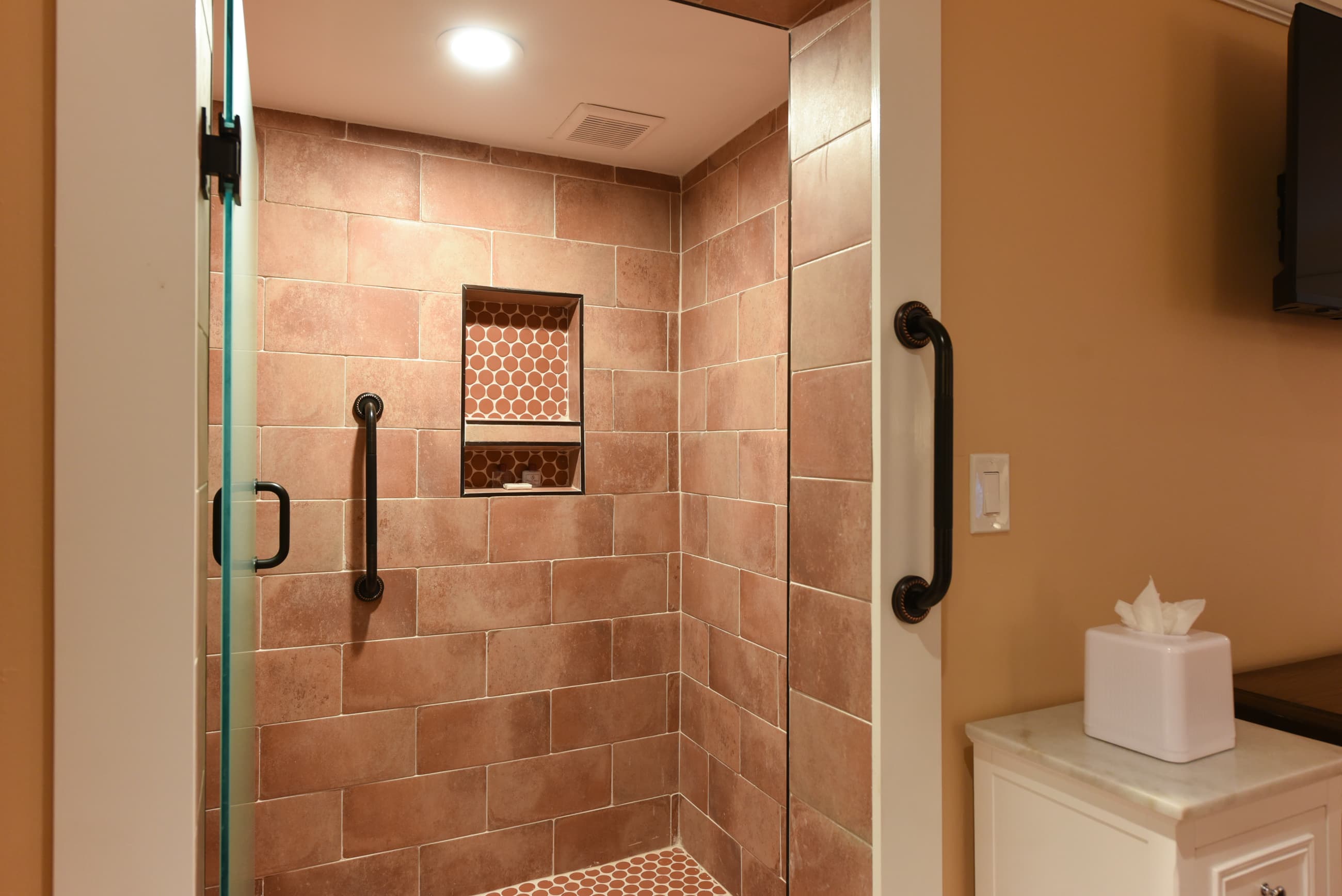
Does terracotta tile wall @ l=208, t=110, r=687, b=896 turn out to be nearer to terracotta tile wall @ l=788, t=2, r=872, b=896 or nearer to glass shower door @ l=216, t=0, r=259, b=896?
glass shower door @ l=216, t=0, r=259, b=896

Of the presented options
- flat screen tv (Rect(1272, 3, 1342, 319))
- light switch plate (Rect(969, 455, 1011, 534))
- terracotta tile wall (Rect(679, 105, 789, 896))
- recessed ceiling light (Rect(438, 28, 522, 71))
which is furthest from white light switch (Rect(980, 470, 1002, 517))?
recessed ceiling light (Rect(438, 28, 522, 71))

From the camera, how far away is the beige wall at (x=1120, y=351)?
4.45ft

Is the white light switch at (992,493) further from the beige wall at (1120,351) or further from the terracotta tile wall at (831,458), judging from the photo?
the terracotta tile wall at (831,458)

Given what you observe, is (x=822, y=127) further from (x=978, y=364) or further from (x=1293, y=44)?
(x=1293, y=44)

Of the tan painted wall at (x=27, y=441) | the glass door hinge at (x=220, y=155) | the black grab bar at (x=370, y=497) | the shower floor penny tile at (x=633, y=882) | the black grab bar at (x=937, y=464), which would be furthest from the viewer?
the shower floor penny tile at (x=633, y=882)

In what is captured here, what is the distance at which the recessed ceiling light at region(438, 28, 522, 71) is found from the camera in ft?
6.41

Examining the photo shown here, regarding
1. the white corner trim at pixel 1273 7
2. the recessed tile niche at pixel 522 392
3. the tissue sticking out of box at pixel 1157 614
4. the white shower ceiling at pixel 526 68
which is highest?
the white shower ceiling at pixel 526 68

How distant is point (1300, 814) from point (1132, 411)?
0.71m

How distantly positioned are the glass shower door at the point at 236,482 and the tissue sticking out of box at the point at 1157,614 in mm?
1302

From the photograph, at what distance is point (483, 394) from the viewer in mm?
2689

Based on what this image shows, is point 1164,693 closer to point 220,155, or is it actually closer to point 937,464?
point 937,464

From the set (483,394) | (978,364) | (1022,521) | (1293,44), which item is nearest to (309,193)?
(483,394)

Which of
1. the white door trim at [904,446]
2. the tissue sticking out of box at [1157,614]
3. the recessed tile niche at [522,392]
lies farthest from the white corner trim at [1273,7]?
the recessed tile niche at [522,392]

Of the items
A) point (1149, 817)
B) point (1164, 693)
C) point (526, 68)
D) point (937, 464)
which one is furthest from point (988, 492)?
point (526, 68)
